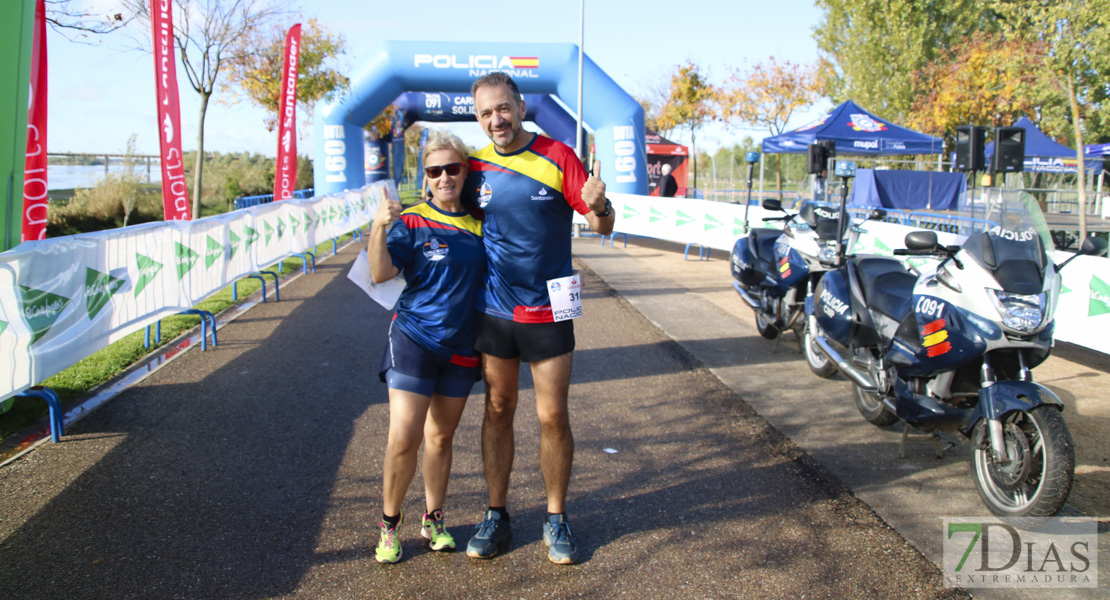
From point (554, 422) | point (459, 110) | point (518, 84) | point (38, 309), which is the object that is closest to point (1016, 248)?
point (554, 422)

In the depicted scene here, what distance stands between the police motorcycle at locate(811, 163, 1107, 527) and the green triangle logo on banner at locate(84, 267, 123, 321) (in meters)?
5.27

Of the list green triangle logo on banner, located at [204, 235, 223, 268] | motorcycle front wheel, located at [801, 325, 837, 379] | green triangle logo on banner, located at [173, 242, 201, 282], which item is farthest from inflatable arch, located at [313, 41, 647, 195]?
motorcycle front wheel, located at [801, 325, 837, 379]

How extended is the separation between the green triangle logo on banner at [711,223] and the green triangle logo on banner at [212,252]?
954cm

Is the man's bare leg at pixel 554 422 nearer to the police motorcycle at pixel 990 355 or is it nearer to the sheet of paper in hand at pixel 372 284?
the sheet of paper in hand at pixel 372 284

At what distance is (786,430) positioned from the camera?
504 centimetres

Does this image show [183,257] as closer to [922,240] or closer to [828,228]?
[828,228]

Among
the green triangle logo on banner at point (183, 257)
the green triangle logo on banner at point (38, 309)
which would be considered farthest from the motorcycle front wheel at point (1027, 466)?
the green triangle logo on banner at point (183, 257)

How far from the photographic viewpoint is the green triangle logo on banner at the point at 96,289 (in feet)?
18.0

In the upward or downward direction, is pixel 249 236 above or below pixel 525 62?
below

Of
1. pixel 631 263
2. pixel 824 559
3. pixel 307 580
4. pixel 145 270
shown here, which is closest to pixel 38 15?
pixel 145 270

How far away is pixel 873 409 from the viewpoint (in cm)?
503

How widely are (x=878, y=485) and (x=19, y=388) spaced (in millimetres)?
4880

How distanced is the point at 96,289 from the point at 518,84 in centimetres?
1759

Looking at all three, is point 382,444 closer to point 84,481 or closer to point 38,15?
point 84,481
